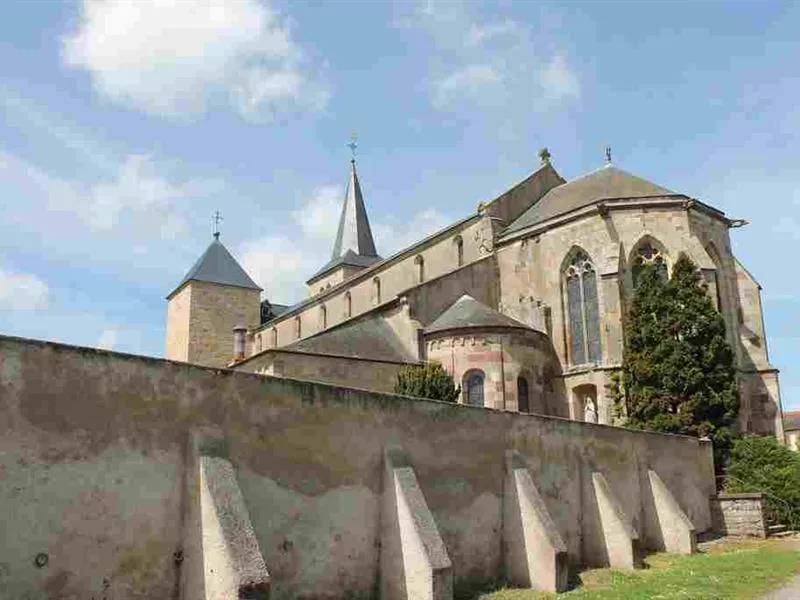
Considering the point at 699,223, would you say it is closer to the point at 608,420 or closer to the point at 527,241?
the point at 527,241

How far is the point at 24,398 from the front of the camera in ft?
25.0

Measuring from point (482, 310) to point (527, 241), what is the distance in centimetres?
550

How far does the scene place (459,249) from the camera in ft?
116

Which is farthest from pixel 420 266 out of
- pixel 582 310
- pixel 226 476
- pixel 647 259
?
pixel 226 476

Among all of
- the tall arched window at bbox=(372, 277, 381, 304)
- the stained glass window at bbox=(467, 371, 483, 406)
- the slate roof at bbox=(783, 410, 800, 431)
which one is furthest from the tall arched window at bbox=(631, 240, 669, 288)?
the slate roof at bbox=(783, 410, 800, 431)

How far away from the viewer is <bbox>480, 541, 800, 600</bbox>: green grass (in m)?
11.6

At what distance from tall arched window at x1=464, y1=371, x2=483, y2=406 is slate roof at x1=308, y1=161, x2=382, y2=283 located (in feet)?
94.8

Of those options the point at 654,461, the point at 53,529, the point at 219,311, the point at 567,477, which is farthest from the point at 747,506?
the point at 219,311

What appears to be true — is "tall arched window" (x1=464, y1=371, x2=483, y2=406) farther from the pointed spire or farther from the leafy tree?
the pointed spire

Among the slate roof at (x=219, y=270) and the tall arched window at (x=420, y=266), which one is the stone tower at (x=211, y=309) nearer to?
the slate roof at (x=219, y=270)

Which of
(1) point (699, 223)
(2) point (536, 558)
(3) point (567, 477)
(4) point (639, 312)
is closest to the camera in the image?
(2) point (536, 558)

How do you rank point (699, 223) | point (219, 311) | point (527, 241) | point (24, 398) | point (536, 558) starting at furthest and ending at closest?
1. point (219, 311)
2. point (527, 241)
3. point (699, 223)
4. point (536, 558)
5. point (24, 398)

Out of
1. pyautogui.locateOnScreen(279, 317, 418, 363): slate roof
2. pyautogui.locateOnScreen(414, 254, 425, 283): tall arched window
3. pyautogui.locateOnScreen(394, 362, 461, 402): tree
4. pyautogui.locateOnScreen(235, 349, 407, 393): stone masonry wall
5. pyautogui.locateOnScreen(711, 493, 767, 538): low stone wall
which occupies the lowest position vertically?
pyautogui.locateOnScreen(711, 493, 767, 538): low stone wall

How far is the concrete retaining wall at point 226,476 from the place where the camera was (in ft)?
25.0
